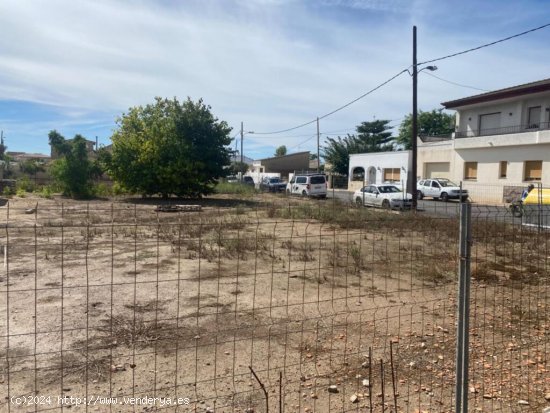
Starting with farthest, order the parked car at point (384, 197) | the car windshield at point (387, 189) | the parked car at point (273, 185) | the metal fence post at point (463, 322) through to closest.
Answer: the parked car at point (273, 185) < the car windshield at point (387, 189) < the parked car at point (384, 197) < the metal fence post at point (463, 322)

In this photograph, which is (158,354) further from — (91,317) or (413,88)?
(413,88)

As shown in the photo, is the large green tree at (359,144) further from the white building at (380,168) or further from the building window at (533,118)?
the building window at (533,118)

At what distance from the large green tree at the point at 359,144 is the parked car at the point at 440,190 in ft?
83.2

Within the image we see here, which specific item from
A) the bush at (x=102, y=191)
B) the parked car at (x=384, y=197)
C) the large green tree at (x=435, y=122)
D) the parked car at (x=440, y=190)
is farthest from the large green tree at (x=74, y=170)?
the large green tree at (x=435, y=122)

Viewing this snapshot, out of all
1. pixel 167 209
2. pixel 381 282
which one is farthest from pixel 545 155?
pixel 381 282

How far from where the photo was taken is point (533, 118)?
3394 centimetres

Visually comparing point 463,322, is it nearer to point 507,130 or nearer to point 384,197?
point 384,197

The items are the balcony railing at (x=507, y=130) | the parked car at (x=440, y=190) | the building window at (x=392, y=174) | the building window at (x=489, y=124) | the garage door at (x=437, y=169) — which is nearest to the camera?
the parked car at (x=440, y=190)

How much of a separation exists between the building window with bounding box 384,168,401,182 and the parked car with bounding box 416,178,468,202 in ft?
22.1

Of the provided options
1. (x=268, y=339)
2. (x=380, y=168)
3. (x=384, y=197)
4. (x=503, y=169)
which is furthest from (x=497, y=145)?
(x=268, y=339)

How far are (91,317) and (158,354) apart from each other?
1.61m

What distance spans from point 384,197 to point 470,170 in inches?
573

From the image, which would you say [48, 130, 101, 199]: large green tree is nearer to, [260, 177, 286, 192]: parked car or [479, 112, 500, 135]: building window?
[260, 177, 286, 192]: parked car

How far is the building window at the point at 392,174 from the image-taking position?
4184 centimetres
